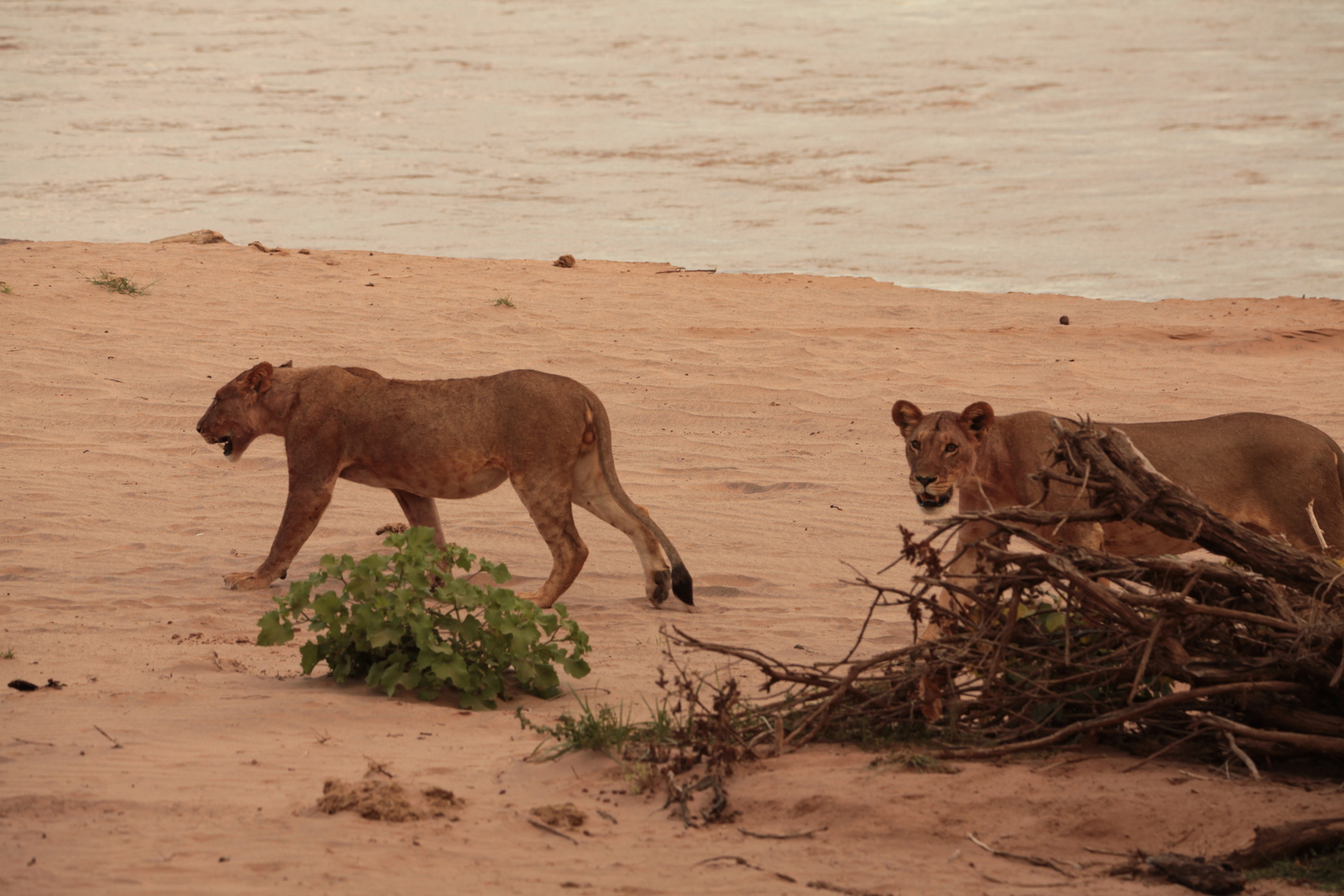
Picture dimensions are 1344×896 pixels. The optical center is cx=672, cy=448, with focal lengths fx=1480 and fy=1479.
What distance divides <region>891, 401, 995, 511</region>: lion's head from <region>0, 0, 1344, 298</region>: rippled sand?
11.3m

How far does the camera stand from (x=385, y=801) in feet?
15.7

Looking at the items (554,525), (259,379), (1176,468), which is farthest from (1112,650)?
(259,379)

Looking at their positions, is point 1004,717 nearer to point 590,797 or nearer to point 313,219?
point 590,797

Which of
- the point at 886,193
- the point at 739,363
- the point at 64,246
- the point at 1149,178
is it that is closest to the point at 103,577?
the point at 739,363

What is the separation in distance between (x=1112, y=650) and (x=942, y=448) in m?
1.79

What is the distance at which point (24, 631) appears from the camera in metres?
7.19

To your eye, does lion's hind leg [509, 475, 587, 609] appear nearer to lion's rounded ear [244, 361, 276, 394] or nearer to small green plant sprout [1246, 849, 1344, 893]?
lion's rounded ear [244, 361, 276, 394]

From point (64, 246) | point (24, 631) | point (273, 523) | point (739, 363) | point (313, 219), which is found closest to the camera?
point (24, 631)

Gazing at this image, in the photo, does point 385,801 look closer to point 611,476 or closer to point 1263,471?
point 611,476

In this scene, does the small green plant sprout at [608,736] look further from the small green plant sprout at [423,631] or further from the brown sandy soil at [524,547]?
the small green plant sprout at [423,631]

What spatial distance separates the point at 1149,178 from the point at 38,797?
75.3 feet

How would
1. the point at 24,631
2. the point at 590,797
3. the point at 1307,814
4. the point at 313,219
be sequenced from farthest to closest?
the point at 313,219 → the point at 24,631 → the point at 590,797 → the point at 1307,814

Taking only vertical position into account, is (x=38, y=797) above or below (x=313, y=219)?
below

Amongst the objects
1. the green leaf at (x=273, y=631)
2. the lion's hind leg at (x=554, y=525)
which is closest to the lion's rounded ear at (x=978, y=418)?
the lion's hind leg at (x=554, y=525)
